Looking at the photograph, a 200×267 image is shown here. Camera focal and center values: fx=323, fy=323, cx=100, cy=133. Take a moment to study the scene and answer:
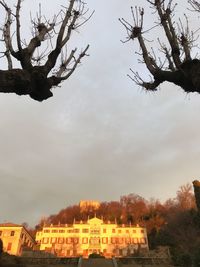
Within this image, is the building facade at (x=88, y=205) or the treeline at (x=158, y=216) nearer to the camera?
the treeline at (x=158, y=216)

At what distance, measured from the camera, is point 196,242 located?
41.2 metres

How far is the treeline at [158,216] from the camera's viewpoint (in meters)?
50.4

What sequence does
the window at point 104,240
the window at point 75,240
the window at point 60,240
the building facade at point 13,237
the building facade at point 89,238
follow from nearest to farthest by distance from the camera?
the building facade at point 13,237 → the building facade at point 89,238 → the window at point 104,240 → the window at point 75,240 → the window at point 60,240

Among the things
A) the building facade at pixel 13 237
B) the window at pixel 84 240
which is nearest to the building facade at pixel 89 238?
the window at pixel 84 240

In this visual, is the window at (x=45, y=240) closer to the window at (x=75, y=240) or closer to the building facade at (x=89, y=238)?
the building facade at (x=89, y=238)

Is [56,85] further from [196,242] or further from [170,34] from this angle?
[196,242]

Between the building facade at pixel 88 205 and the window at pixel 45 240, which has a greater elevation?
the building facade at pixel 88 205

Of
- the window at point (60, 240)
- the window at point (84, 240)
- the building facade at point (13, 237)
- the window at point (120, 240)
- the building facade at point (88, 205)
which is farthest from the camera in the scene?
the building facade at point (88, 205)

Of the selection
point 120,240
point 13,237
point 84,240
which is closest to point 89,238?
point 84,240

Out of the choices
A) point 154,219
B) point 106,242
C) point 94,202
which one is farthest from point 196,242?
point 94,202

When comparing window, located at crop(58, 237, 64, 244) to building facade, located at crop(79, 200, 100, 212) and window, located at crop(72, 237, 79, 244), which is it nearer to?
window, located at crop(72, 237, 79, 244)

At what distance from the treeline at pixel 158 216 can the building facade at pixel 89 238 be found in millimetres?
4830

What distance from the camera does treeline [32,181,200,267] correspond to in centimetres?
5037

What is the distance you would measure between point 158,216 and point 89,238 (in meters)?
22.9
